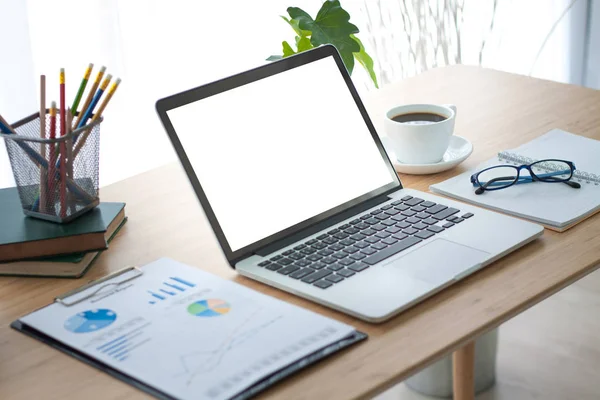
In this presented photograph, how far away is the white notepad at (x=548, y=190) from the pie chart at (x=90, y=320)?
530mm

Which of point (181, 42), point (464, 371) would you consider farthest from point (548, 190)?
point (181, 42)

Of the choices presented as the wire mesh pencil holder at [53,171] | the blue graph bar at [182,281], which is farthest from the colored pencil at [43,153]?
the blue graph bar at [182,281]

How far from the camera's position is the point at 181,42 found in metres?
2.36

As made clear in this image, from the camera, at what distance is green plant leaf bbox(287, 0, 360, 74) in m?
1.67

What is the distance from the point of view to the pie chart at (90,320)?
0.96 metres

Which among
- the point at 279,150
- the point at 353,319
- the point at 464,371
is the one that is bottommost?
the point at 464,371

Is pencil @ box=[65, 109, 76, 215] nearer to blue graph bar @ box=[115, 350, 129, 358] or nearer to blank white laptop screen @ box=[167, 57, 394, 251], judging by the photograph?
blank white laptop screen @ box=[167, 57, 394, 251]

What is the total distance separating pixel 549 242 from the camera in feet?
3.64

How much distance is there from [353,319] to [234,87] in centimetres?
38

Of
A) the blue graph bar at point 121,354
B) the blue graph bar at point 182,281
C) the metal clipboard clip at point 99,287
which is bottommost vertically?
the blue graph bar at point 121,354

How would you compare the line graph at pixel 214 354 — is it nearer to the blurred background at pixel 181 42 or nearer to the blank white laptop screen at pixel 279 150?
the blank white laptop screen at pixel 279 150

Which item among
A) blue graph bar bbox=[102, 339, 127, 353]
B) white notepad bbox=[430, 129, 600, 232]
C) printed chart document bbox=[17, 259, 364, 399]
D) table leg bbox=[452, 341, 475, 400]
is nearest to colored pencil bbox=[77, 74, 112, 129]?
printed chart document bbox=[17, 259, 364, 399]

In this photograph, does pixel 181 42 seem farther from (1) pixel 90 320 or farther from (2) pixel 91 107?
(1) pixel 90 320

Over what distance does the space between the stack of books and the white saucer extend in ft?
1.54
